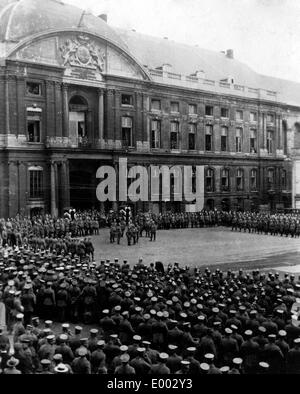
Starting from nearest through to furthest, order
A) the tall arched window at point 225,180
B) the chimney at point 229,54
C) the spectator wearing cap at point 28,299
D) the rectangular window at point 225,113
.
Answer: the spectator wearing cap at point 28,299, the tall arched window at point 225,180, the rectangular window at point 225,113, the chimney at point 229,54

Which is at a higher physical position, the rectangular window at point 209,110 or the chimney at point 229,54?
the chimney at point 229,54

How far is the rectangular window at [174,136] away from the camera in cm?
4420

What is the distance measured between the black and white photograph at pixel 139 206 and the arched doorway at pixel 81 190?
104mm

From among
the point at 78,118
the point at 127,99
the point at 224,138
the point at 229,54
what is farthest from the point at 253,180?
the point at 78,118

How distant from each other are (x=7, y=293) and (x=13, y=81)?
23844 mm

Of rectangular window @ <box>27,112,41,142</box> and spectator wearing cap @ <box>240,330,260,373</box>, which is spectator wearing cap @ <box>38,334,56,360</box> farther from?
rectangular window @ <box>27,112,41,142</box>

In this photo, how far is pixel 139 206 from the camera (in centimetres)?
4053

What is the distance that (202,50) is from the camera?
5316 cm

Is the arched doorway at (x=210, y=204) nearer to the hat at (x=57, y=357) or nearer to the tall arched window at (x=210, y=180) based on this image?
the tall arched window at (x=210, y=180)

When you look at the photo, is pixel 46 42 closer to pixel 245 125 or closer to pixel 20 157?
pixel 20 157

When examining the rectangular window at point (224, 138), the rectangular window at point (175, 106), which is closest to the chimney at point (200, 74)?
the rectangular window at point (175, 106)

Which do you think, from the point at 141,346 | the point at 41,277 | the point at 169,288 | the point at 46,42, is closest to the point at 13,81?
the point at 46,42

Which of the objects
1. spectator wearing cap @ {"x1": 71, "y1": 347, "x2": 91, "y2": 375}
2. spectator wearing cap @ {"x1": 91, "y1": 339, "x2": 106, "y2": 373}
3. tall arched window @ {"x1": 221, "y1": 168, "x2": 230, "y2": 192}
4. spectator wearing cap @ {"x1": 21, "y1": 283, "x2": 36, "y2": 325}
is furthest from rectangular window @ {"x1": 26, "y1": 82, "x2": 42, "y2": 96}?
spectator wearing cap @ {"x1": 71, "y1": 347, "x2": 91, "y2": 375}

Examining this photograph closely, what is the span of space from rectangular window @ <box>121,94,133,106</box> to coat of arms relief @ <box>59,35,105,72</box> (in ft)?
11.2
